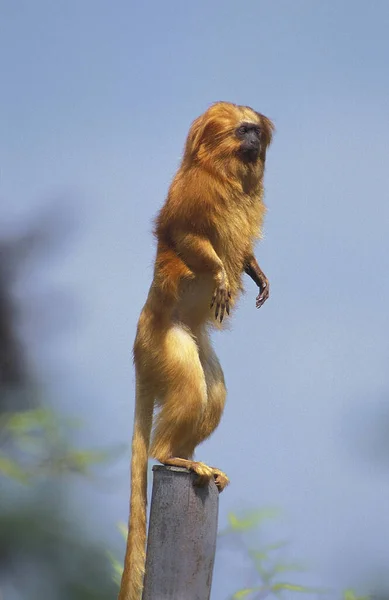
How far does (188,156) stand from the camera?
6.32m

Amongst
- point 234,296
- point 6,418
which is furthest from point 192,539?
point 6,418

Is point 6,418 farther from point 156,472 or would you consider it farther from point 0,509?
point 156,472

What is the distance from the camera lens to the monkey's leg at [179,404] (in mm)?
5793

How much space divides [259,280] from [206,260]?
60 centimetres

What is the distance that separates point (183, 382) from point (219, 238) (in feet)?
2.85

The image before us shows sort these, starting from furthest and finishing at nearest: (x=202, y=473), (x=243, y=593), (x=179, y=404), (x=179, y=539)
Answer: (x=243, y=593) → (x=179, y=404) → (x=202, y=473) → (x=179, y=539)

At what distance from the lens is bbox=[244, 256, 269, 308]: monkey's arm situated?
642 centimetres

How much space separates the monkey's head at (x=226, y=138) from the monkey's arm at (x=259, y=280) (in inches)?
23.7

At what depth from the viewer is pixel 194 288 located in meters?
6.11

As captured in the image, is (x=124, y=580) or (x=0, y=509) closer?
(x=124, y=580)

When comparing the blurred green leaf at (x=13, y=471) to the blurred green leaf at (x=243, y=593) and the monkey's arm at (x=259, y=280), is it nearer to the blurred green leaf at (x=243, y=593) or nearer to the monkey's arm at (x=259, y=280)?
the blurred green leaf at (x=243, y=593)

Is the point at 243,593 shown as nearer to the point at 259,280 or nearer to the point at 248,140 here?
the point at 259,280

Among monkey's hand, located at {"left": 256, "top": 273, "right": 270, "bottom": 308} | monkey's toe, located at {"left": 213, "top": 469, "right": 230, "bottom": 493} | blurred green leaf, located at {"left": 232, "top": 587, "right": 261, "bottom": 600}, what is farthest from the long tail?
blurred green leaf, located at {"left": 232, "top": 587, "right": 261, "bottom": 600}

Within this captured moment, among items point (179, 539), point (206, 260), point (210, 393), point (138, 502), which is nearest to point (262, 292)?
point (206, 260)
